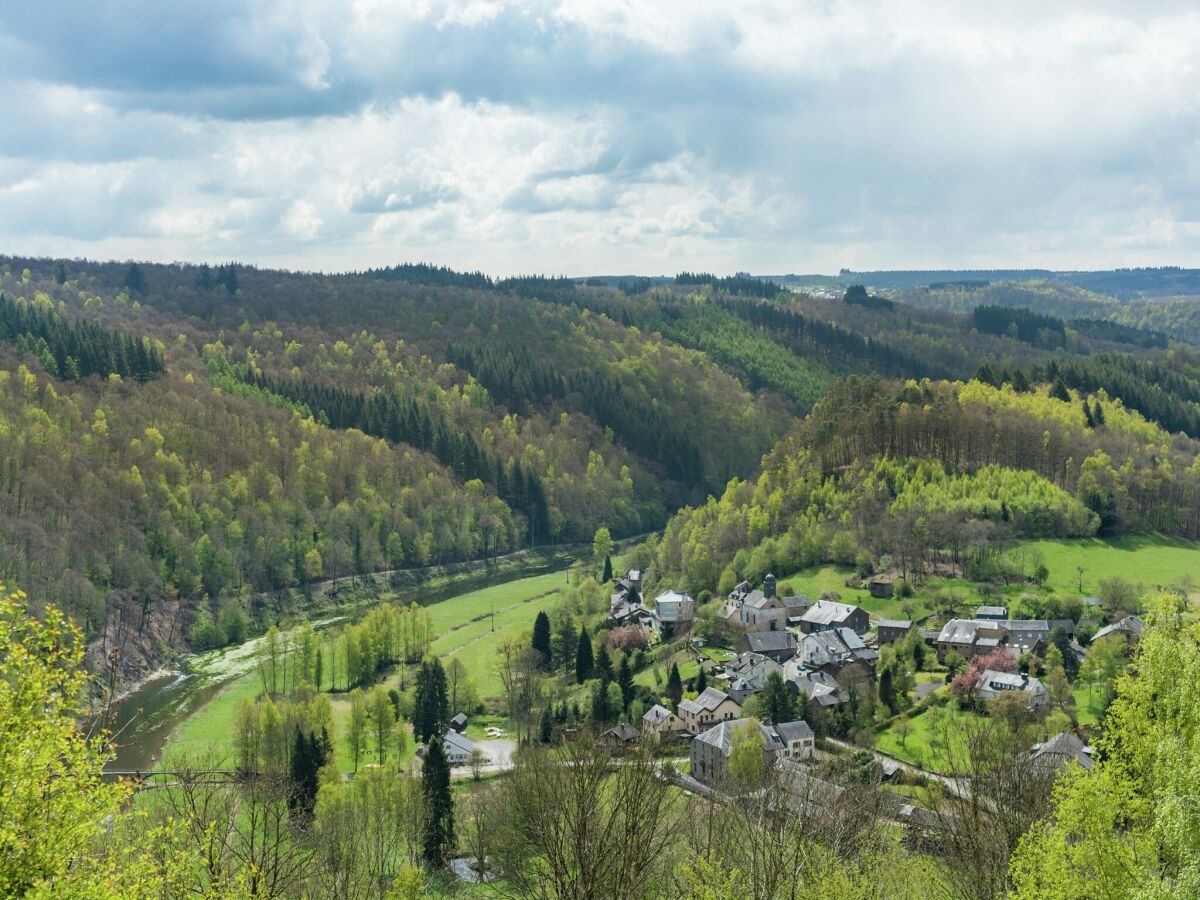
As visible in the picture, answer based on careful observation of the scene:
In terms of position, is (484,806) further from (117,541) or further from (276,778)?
(117,541)

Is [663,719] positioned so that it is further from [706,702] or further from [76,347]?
[76,347]

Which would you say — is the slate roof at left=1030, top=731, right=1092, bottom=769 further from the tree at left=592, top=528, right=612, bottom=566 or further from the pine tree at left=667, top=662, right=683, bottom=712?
the tree at left=592, top=528, right=612, bottom=566

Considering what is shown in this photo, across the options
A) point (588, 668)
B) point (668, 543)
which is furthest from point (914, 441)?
point (588, 668)

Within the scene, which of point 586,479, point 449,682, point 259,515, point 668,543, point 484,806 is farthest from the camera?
point 586,479

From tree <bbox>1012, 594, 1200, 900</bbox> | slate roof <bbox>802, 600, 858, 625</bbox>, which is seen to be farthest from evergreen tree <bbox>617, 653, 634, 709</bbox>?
tree <bbox>1012, 594, 1200, 900</bbox>

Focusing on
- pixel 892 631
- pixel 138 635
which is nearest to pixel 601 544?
pixel 138 635
